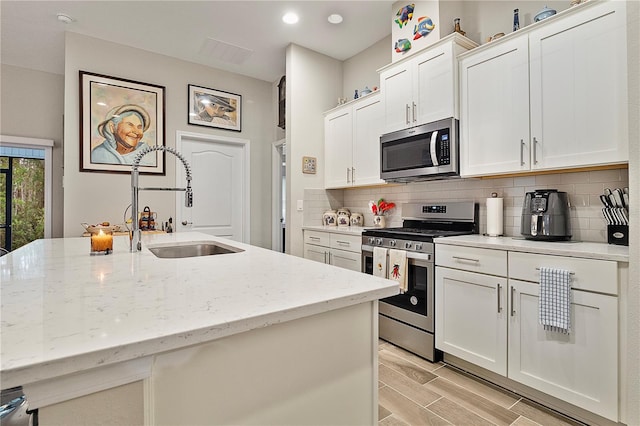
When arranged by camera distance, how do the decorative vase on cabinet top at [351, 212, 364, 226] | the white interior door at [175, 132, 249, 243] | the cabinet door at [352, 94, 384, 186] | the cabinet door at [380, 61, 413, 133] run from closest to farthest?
the cabinet door at [380, 61, 413, 133] < the cabinet door at [352, 94, 384, 186] < the decorative vase on cabinet top at [351, 212, 364, 226] < the white interior door at [175, 132, 249, 243]

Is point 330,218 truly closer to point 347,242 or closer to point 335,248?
point 335,248

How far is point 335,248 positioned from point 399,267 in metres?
0.87

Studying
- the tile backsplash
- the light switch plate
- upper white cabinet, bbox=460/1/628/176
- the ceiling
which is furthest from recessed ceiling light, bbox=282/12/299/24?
the tile backsplash

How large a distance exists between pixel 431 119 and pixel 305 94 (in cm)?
165

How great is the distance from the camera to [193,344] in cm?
64

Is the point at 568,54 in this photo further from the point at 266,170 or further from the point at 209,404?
the point at 266,170

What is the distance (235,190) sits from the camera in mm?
4414

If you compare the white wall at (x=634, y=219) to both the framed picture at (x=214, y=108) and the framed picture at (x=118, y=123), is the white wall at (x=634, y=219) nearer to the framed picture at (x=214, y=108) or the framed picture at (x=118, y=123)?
the framed picture at (x=214, y=108)

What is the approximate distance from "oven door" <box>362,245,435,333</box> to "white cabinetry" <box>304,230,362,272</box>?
50 centimetres

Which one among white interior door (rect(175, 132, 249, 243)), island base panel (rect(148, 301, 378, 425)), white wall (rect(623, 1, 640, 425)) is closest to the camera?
island base panel (rect(148, 301, 378, 425))

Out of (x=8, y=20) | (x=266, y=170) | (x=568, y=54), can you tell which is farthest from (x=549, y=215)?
(x=8, y=20)

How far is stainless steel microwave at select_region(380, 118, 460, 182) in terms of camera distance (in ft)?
8.18

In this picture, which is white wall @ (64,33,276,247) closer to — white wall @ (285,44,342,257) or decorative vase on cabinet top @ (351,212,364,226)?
white wall @ (285,44,342,257)

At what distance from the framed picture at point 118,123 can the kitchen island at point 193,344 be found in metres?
2.71
